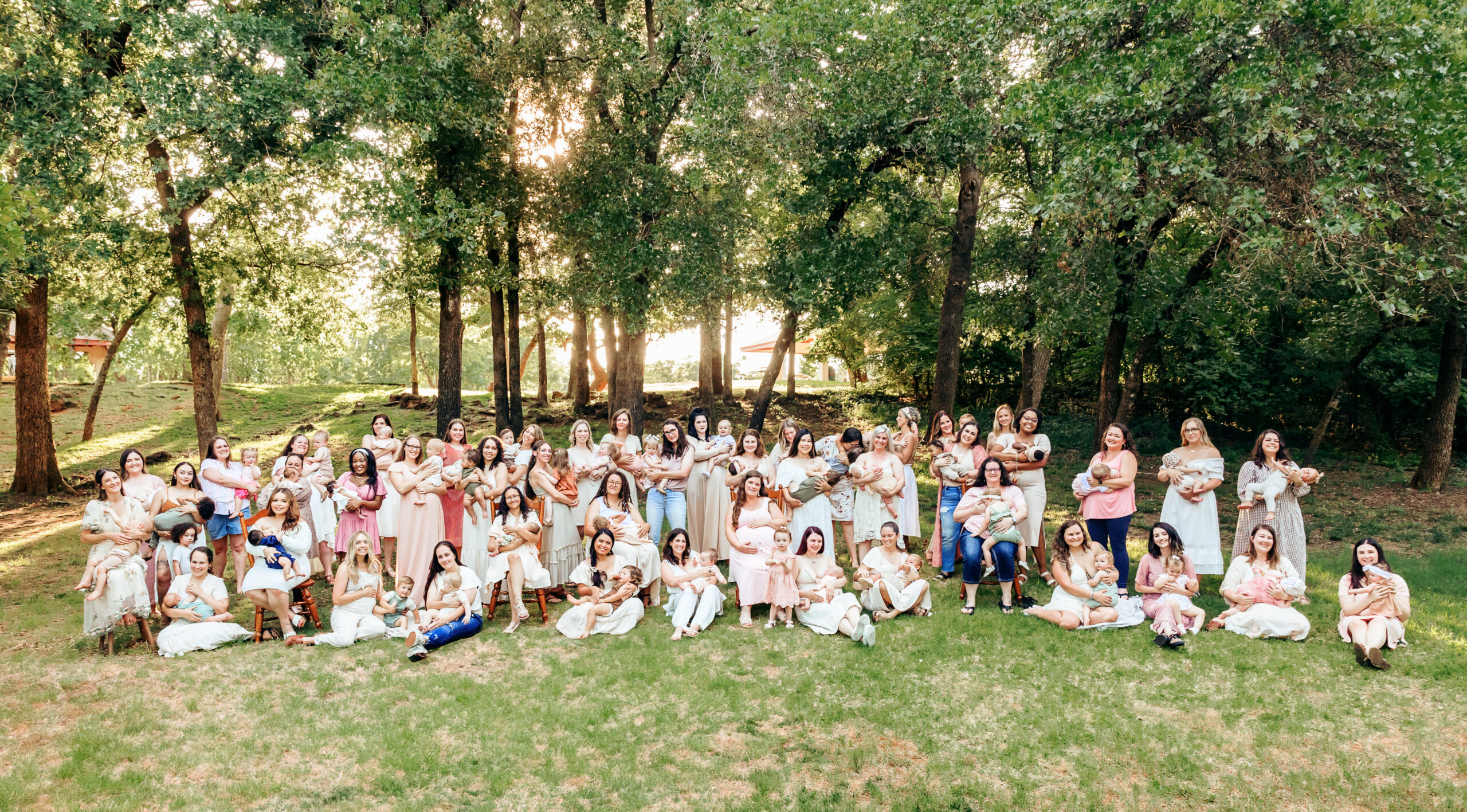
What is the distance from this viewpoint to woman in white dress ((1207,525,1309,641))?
6.72 metres

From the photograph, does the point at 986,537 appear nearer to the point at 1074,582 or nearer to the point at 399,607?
the point at 1074,582

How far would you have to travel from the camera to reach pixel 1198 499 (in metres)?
7.61

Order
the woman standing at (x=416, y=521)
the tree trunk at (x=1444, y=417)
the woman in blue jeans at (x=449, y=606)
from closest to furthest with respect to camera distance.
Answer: the woman in blue jeans at (x=449, y=606) → the woman standing at (x=416, y=521) → the tree trunk at (x=1444, y=417)

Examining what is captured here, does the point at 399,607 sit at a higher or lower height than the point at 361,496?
lower

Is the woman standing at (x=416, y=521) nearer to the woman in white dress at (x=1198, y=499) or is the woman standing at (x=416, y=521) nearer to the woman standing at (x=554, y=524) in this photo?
the woman standing at (x=554, y=524)

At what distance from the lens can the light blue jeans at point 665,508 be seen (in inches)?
→ 336

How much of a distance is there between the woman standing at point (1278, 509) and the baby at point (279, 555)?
Answer: 28.8ft

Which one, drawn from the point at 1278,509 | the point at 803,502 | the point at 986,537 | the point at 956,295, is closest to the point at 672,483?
the point at 803,502

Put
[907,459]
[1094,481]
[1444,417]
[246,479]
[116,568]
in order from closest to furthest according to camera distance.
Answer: [116,568], [1094,481], [246,479], [907,459], [1444,417]

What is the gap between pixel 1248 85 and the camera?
286 inches

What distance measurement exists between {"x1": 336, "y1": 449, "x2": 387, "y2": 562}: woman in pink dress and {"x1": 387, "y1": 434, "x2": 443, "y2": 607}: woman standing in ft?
0.84

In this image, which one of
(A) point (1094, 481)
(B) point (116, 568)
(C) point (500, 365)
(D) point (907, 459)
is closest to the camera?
(B) point (116, 568)

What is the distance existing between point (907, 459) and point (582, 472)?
354 centimetres

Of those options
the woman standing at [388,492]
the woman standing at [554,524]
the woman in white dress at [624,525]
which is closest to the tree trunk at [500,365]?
the woman standing at [388,492]
